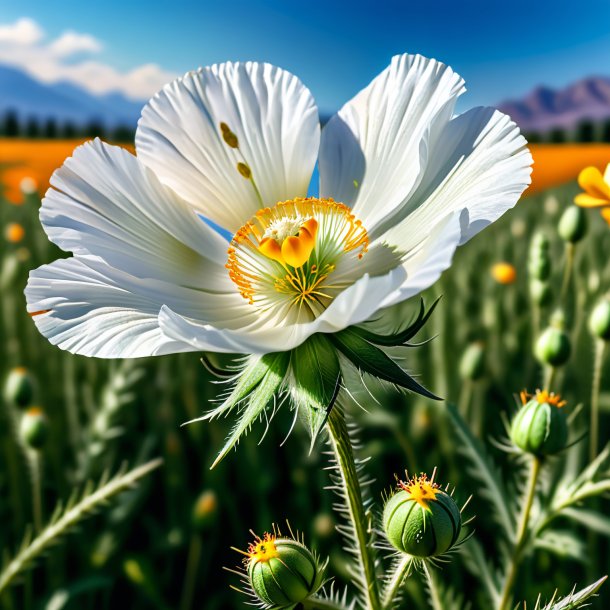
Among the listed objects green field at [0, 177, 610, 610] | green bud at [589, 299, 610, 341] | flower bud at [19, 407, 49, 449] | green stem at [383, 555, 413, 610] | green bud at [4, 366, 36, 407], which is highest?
green bud at [589, 299, 610, 341]

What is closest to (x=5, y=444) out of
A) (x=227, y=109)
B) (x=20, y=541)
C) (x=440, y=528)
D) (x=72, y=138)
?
(x=20, y=541)

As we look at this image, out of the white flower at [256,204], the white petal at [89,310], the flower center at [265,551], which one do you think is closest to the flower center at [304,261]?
the white flower at [256,204]

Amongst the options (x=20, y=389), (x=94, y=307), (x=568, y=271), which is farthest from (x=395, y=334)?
(x=20, y=389)

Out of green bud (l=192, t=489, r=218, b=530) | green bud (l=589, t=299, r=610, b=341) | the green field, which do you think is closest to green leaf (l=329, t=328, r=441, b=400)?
green bud (l=589, t=299, r=610, b=341)

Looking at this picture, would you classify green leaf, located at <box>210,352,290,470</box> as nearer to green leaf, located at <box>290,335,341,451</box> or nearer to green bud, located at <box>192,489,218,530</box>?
green leaf, located at <box>290,335,341,451</box>

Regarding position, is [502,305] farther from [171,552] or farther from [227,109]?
[227,109]

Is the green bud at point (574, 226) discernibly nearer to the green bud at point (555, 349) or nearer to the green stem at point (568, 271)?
the green stem at point (568, 271)
